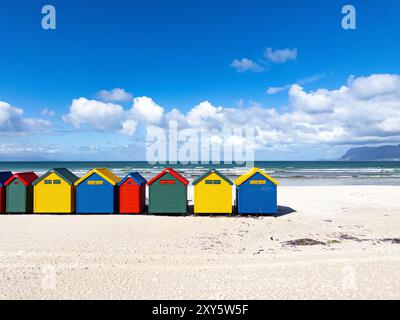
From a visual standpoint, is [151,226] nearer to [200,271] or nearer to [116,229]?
[116,229]

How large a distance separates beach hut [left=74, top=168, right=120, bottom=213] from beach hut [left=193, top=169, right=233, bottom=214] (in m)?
4.21

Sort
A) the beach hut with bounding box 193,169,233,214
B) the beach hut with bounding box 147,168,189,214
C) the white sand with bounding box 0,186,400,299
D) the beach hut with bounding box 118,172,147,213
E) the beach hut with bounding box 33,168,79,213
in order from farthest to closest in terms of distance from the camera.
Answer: the beach hut with bounding box 118,172,147,213
the beach hut with bounding box 33,168,79,213
the beach hut with bounding box 147,168,189,214
the beach hut with bounding box 193,169,233,214
the white sand with bounding box 0,186,400,299

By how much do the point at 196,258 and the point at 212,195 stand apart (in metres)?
6.33

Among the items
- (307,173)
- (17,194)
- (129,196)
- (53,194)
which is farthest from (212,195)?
(307,173)

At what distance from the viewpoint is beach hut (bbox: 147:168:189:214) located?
47.8ft

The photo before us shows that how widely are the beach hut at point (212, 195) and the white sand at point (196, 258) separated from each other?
81 centimetres

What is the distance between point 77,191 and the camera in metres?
14.7

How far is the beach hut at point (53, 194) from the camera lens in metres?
14.7

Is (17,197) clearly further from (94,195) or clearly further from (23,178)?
(94,195)

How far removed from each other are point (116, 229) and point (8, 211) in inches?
270

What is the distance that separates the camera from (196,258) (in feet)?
27.2

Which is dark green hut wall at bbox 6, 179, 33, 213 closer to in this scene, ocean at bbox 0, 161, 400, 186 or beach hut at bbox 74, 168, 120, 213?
beach hut at bbox 74, 168, 120, 213

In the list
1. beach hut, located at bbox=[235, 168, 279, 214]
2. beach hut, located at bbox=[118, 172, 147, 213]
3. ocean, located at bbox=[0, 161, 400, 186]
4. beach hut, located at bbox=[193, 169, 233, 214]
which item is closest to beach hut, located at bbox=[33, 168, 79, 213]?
beach hut, located at bbox=[118, 172, 147, 213]
